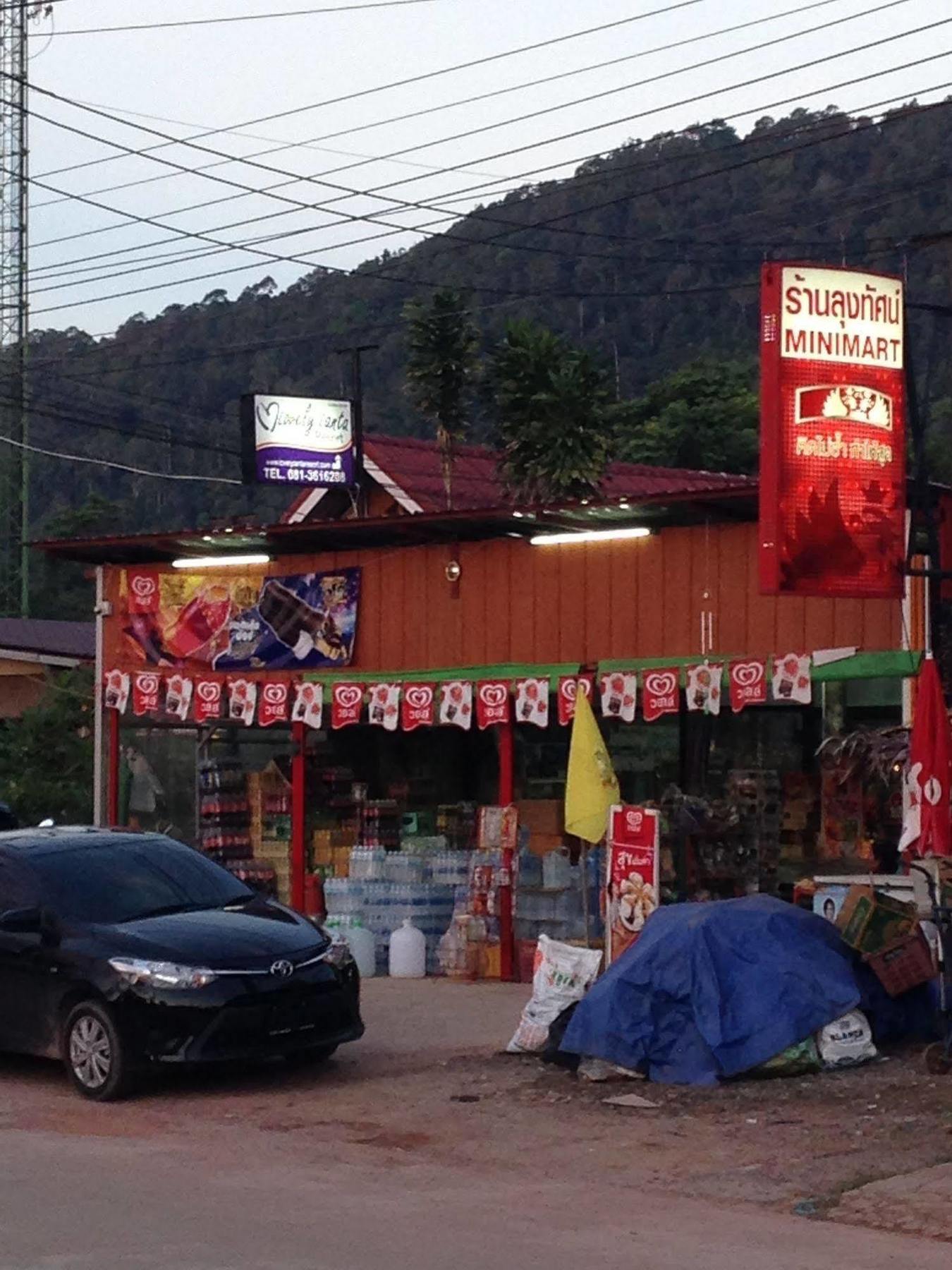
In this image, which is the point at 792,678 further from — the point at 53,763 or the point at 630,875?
the point at 53,763

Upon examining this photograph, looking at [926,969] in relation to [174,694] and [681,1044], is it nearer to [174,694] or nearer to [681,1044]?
[681,1044]

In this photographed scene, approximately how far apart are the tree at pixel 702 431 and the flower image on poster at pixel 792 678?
109 ft

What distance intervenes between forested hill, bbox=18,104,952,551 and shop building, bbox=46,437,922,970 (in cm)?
4837

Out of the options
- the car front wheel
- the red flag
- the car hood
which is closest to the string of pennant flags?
the red flag

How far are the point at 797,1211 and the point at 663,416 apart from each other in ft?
147

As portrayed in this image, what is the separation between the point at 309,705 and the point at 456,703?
5.94 feet

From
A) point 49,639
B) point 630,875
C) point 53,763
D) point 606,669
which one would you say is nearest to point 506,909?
point 606,669

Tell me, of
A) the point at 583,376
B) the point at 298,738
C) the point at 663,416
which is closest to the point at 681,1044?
the point at 298,738

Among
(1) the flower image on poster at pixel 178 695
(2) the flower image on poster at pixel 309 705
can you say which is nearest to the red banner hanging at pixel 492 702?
(2) the flower image on poster at pixel 309 705

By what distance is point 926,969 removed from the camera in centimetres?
1301

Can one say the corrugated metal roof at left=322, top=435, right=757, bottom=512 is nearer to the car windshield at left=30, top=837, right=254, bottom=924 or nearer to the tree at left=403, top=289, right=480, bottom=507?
the tree at left=403, top=289, right=480, bottom=507

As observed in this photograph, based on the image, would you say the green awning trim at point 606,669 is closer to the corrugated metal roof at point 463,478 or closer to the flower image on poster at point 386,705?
the flower image on poster at point 386,705

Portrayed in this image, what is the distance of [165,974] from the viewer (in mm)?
12453

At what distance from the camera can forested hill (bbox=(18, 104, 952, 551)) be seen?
78062 mm
